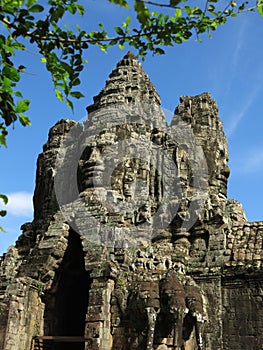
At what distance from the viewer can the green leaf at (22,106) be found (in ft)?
15.8

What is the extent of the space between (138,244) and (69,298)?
3126mm

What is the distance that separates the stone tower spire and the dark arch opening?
23.8ft

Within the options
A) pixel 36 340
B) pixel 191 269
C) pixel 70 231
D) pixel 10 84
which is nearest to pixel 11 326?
pixel 36 340

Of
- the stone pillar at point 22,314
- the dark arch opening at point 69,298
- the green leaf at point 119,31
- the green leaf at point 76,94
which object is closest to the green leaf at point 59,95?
the green leaf at point 76,94

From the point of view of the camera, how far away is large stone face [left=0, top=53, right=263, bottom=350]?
13336 millimetres

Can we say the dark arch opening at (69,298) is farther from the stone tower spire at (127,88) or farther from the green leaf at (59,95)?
the green leaf at (59,95)

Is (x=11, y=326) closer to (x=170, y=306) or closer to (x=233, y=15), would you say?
(x=170, y=306)

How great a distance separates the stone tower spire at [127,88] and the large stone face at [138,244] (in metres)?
0.07

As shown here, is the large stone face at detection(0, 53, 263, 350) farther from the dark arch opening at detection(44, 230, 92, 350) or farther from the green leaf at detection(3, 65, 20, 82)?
the green leaf at detection(3, 65, 20, 82)

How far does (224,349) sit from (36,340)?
5.41 meters

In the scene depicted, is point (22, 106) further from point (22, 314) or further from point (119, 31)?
point (22, 314)

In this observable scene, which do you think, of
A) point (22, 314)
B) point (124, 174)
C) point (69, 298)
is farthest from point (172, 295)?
point (124, 174)

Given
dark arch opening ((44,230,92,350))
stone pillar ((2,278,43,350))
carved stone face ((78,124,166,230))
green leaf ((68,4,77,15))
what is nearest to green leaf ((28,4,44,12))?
green leaf ((68,4,77,15))

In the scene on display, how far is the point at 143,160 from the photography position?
18.5 metres
